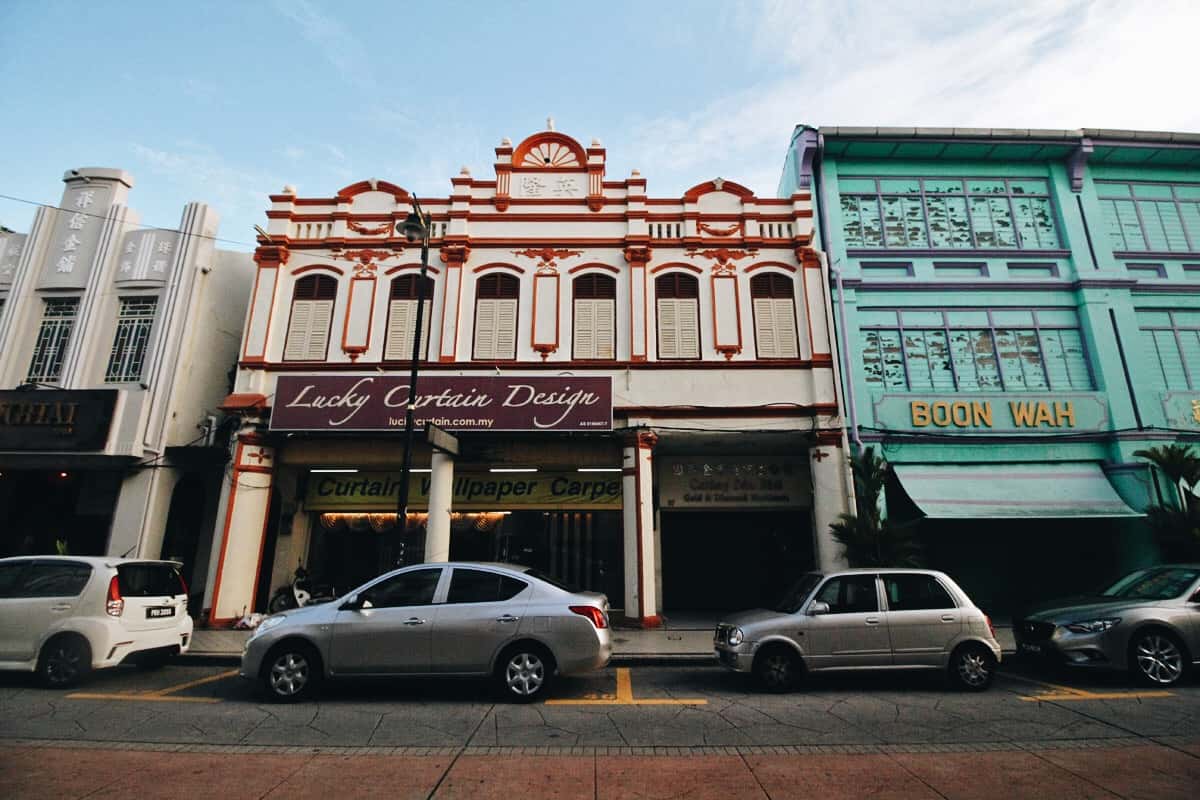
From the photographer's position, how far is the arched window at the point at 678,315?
13641 millimetres

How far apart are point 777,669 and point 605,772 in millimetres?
3427

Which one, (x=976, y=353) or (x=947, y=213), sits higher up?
(x=947, y=213)

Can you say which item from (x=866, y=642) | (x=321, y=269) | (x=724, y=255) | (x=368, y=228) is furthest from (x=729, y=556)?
(x=321, y=269)

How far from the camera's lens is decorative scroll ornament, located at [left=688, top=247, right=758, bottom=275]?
46.8 feet

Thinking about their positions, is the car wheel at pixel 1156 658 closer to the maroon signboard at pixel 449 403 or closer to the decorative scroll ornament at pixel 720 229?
the maroon signboard at pixel 449 403

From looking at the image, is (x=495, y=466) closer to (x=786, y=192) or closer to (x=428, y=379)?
(x=428, y=379)

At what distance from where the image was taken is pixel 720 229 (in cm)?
1465

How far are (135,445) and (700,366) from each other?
12.8m

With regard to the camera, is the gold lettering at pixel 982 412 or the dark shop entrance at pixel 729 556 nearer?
the gold lettering at pixel 982 412

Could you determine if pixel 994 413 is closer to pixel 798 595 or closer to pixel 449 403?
pixel 798 595

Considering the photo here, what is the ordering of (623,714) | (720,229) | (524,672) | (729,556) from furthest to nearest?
(729,556)
(720,229)
(524,672)
(623,714)

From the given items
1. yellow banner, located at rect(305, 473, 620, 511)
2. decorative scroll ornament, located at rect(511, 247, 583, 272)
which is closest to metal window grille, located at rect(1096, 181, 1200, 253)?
decorative scroll ornament, located at rect(511, 247, 583, 272)

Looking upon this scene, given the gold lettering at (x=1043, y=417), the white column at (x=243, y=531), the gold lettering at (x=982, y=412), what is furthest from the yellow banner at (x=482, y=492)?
the gold lettering at (x=1043, y=417)

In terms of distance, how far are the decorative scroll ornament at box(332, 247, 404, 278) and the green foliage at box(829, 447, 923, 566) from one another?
12162 mm
